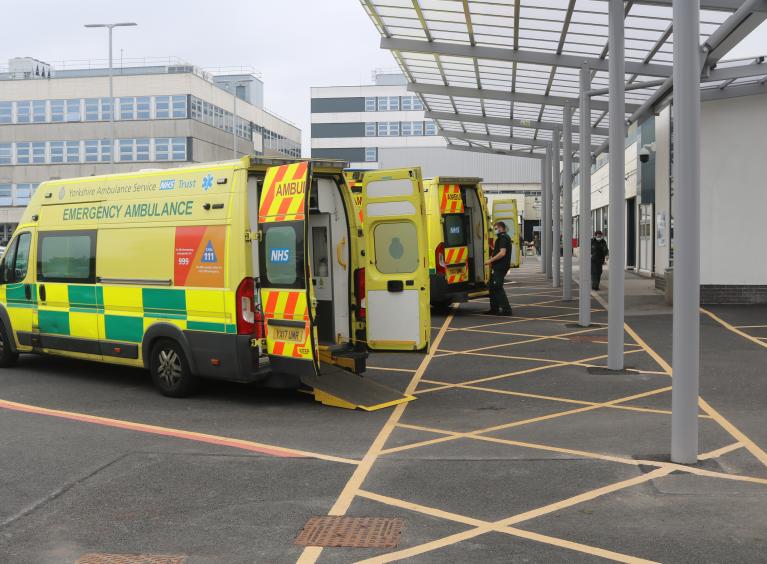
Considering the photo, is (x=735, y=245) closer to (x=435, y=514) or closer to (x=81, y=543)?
(x=435, y=514)

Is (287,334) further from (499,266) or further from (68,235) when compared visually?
(499,266)

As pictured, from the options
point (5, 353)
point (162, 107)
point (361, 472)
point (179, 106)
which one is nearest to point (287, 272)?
point (361, 472)

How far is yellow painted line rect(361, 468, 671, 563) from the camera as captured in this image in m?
4.70

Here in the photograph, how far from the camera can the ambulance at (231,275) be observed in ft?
28.5

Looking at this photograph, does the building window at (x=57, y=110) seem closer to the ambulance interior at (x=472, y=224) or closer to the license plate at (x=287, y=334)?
the ambulance interior at (x=472, y=224)

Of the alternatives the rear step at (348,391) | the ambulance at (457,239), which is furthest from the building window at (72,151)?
A: the rear step at (348,391)

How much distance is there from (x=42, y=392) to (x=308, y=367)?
349 cm

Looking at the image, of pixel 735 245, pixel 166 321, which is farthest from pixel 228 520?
pixel 735 245

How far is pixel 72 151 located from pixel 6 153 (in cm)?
535

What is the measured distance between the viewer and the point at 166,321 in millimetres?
9344

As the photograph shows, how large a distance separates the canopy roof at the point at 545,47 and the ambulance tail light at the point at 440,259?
3861 mm

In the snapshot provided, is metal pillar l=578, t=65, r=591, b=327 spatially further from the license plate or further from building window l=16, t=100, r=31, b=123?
building window l=16, t=100, r=31, b=123

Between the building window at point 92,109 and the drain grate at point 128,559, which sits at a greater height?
the building window at point 92,109

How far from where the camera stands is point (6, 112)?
63281 mm
